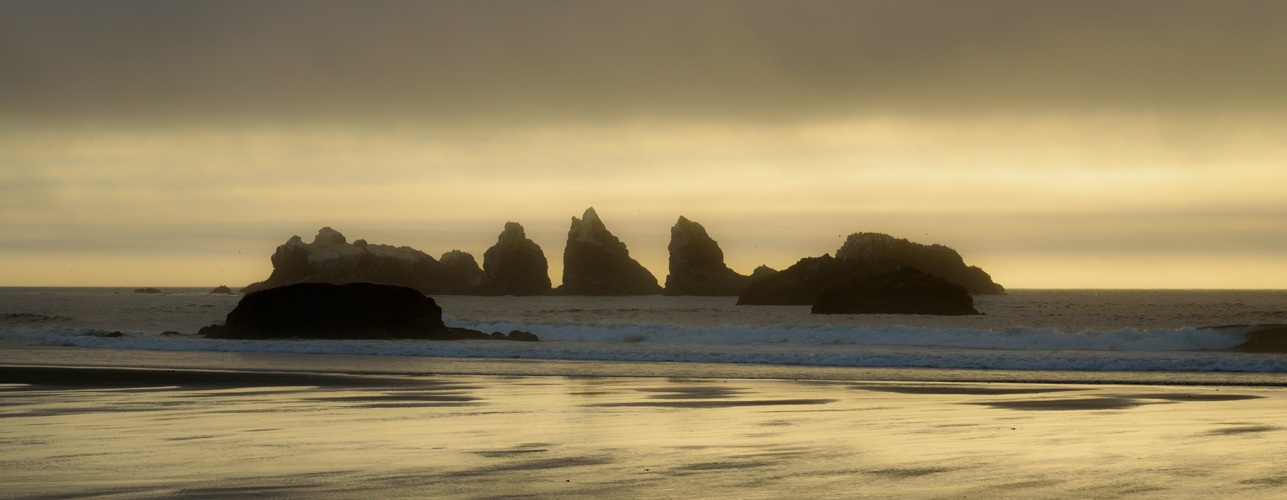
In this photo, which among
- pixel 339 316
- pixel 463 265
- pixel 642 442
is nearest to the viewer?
pixel 642 442

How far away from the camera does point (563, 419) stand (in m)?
12.6

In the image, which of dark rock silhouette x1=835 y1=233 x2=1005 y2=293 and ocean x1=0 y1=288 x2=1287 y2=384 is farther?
dark rock silhouette x1=835 y1=233 x2=1005 y2=293

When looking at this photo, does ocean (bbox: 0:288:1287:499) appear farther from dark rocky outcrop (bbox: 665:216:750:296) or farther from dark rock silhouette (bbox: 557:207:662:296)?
dark rock silhouette (bbox: 557:207:662:296)

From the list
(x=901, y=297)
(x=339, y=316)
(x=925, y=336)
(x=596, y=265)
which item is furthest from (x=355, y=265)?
(x=925, y=336)

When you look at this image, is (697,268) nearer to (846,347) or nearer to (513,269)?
(513,269)

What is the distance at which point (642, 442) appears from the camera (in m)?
10.2

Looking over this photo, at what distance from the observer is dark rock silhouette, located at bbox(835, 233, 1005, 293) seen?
4897 inches

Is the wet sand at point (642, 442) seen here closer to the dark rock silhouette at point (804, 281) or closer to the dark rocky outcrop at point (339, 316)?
the dark rocky outcrop at point (339, 316)

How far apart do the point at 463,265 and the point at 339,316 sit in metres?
146

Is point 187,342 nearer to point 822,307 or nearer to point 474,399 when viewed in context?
point 474,399

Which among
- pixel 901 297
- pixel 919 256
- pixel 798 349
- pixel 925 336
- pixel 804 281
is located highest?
pixel 919 256

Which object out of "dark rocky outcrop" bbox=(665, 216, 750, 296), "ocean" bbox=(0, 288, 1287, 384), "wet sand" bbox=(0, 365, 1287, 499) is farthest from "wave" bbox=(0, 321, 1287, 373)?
"dark rocky outcrop" bbox=(665, 216, 750, 296)

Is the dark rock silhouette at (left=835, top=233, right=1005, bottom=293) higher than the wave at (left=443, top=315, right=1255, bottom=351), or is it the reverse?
the dark rock silhouette at (left=835, top=233, right=1005, bottom=293)

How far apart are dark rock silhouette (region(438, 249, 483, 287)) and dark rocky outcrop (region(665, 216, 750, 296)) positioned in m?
40.0
